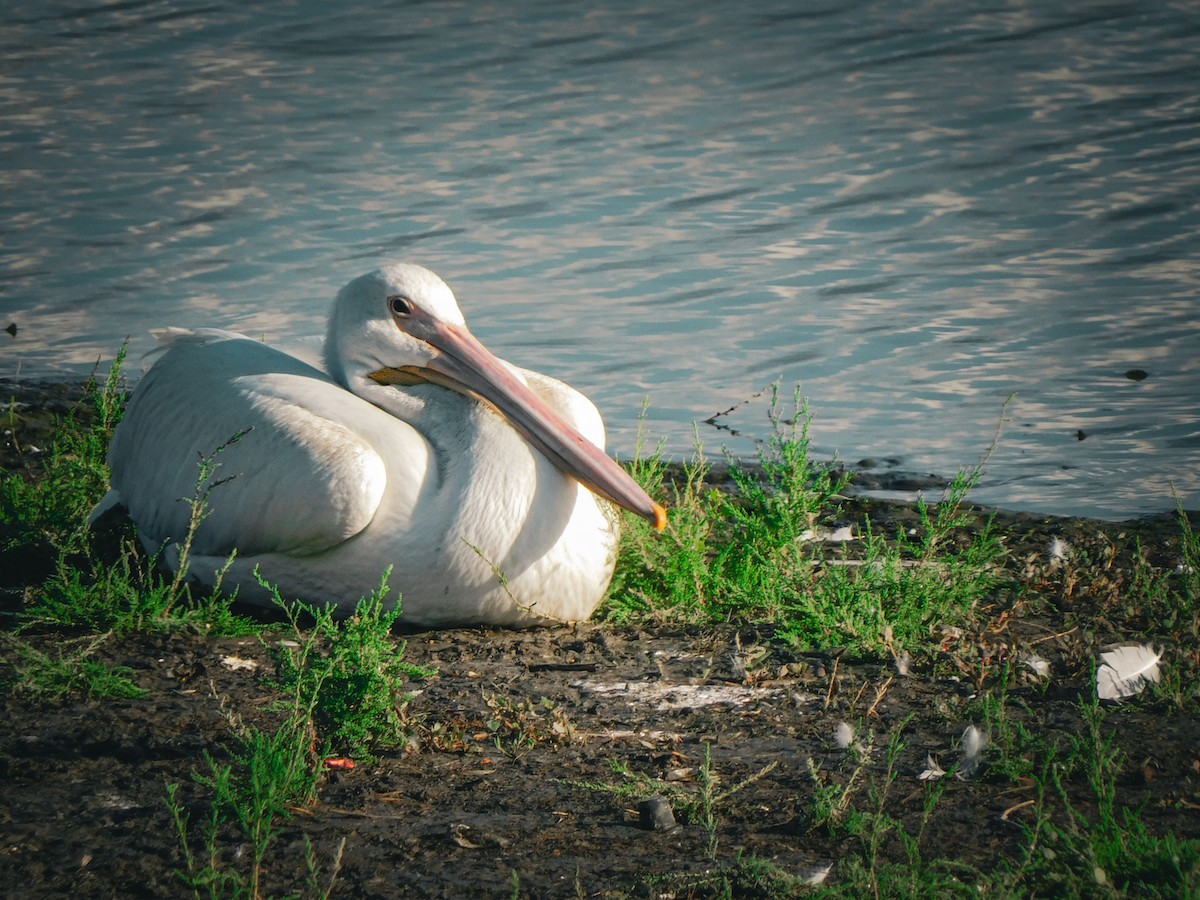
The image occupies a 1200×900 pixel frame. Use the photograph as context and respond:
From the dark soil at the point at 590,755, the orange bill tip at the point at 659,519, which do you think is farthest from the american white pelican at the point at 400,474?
the dark soil at the point at 590,755

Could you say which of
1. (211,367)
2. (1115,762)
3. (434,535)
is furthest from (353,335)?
(1115,762)

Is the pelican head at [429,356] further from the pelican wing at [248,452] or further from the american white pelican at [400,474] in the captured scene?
the pelican wing at [248,452]

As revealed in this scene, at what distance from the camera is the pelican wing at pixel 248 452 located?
13.0ft

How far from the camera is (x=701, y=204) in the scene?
9594mm

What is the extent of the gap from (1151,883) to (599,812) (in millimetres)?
1081

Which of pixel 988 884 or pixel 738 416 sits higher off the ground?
pixel 988 884

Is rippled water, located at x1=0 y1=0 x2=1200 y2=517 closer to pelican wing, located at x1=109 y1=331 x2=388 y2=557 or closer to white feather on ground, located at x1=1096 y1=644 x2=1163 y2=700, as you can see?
white feather on ground, located at x1=1096 y1=644 x2=1163 y2=700

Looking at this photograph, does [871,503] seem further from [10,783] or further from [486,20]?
[486,20]

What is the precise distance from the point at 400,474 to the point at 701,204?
592 centimetres

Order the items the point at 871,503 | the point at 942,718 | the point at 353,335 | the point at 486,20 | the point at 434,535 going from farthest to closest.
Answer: the point at 486,20 → the point at 871,503 → the point at 353,335 → the point at 434,535 → the point at 942,718

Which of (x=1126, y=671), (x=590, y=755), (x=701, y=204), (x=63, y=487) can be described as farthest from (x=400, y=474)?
(x=701, y=204)

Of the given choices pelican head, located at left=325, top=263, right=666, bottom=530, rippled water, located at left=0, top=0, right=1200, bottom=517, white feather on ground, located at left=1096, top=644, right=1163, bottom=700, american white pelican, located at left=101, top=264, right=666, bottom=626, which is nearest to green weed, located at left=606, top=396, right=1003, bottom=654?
american white pelican, located at left=101, top=264, right=666, bottom=626

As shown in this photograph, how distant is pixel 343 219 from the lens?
9594mm

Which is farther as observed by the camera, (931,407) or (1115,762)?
(931,407)
